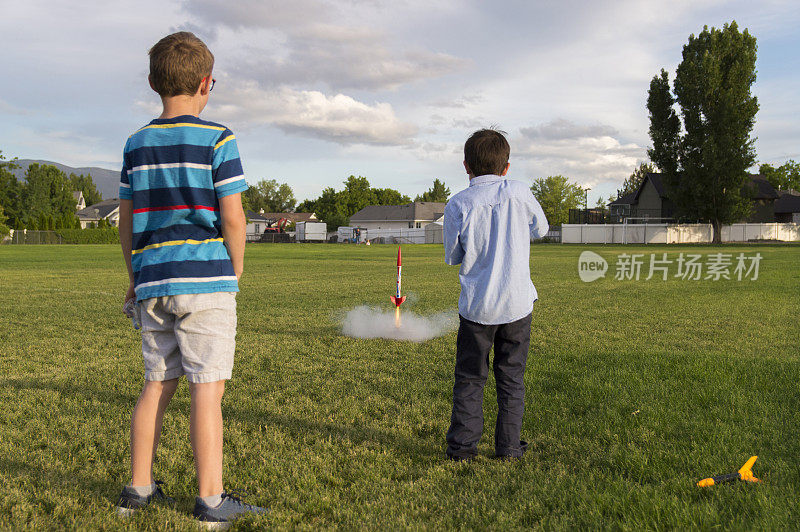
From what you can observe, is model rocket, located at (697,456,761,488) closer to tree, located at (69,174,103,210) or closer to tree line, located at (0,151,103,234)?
tree line, located at (0,151,103,234)

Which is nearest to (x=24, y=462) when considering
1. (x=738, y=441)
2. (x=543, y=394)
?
(x=543, y=394)

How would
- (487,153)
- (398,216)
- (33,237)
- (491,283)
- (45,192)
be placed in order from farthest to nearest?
(398,216) < (45,192) < (33,237) < (487,153) < (491,283)

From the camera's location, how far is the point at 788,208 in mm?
Answer: 69500

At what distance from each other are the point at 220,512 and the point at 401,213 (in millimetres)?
89987

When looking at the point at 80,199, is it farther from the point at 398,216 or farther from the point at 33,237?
the point at 398,216

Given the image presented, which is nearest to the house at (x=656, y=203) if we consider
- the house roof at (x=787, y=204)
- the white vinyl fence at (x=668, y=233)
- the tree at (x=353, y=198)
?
the house roof at (x=787, y=204)

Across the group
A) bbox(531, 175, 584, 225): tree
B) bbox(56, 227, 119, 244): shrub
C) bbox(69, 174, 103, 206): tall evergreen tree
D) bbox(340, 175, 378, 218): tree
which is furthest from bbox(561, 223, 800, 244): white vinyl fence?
bbox(69, 174, 103, 206): tall evergreen tree

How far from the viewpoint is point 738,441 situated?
3.34 m

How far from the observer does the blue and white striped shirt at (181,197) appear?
224 centimetres

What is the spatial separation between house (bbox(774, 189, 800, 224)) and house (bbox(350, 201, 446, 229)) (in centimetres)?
4360

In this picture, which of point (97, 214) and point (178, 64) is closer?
point (178, 64)

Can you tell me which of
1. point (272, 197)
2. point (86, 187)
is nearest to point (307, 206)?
point (272, 197)

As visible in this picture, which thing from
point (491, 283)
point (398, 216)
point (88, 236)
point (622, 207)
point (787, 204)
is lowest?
point (88, 236)

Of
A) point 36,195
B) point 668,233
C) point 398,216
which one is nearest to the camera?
point 668,233
